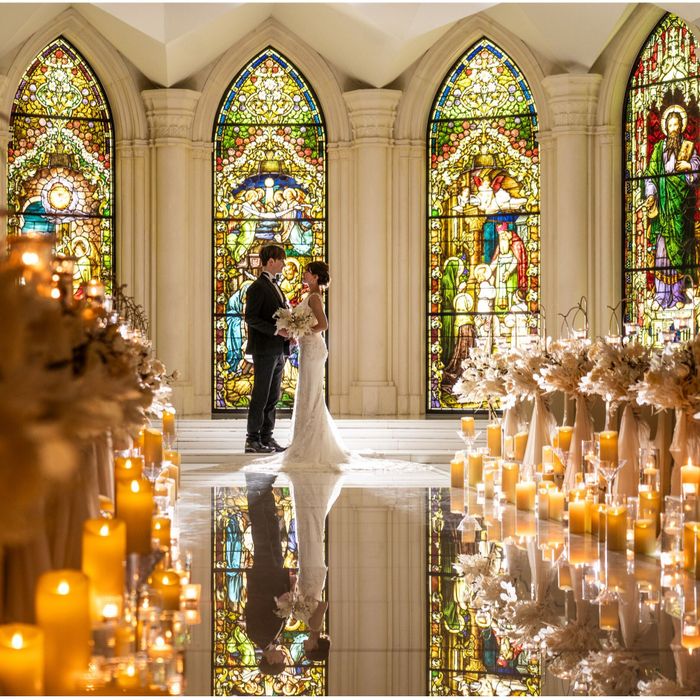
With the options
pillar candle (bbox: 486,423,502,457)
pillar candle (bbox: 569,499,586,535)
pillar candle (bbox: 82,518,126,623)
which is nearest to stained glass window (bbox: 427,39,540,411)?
pillar candle (bbox: 486,423,502,457)

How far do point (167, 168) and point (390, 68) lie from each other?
9.39 feet

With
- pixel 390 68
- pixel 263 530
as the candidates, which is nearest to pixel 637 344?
pixel 263 530

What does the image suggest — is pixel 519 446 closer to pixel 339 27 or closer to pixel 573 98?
pixel 573 98

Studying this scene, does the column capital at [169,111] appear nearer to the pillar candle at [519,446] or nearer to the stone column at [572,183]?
the stone column at [572,183]

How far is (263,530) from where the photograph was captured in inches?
271

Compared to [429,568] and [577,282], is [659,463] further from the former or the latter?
[577,282]

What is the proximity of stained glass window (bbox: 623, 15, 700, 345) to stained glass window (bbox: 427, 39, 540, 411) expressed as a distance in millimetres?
1171

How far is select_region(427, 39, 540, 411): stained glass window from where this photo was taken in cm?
1420

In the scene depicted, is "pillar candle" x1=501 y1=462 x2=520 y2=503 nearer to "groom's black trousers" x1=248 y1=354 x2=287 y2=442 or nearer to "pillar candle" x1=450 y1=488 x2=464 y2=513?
"pillar candle" x1=450 y1=488 x2=464 y2=513

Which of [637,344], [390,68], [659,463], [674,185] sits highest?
[390,68]

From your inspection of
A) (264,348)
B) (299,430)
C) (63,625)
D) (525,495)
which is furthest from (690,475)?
(264,348)

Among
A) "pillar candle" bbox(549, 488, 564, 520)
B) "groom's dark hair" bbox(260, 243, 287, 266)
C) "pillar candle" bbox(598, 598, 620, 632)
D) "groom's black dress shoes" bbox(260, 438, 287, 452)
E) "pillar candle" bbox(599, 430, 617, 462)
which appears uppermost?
"groom's dark hair" bbox(260, 243, 287, 266)

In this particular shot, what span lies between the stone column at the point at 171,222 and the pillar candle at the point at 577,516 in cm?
811

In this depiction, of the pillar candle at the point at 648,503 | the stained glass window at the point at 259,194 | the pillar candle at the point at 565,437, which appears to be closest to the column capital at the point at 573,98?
the stained glass window at the point at 259,194
